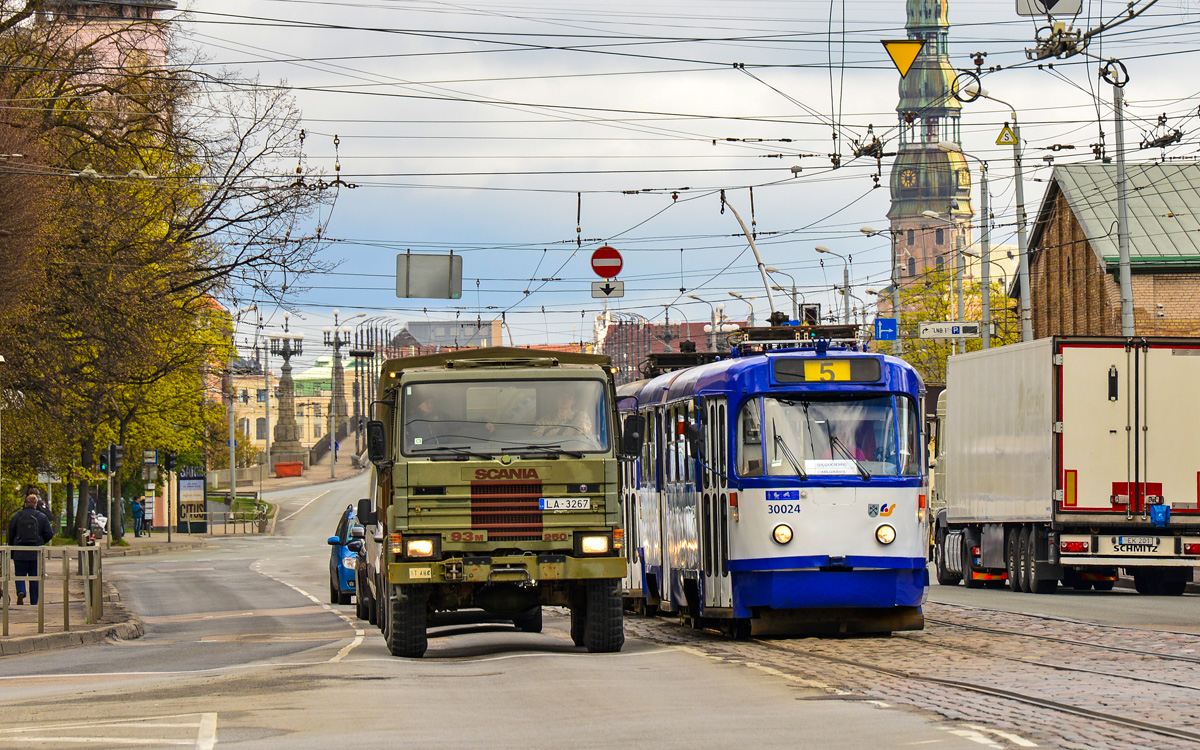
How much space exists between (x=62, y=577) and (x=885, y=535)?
10.8 metres

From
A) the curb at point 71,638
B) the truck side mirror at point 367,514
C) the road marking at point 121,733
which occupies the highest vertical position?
the truck side mirror at point 367,514

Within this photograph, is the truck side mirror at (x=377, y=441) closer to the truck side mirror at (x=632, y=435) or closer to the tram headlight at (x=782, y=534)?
the truck side mirror at (x=632, y=435)

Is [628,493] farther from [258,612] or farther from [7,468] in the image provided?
[7,468]

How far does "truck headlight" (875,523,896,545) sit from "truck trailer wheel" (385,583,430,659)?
450 cm

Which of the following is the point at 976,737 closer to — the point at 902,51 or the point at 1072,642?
the point at 1072,642

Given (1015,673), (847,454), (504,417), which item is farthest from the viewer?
(847,454)

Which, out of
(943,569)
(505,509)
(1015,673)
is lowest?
(943,569)

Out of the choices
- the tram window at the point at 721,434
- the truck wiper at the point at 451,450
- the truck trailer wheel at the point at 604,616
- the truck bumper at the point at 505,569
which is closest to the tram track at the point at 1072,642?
the tram window at the point at 721,434

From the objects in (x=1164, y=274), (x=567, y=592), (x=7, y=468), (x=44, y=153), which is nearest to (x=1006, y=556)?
(x=567, y=592)

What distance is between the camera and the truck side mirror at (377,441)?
1598 centimetres

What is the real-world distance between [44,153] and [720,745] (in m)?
24.2

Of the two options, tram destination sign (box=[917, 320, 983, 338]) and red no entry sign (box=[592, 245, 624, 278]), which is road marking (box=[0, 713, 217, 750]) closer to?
red no entry sign (box=[592, 245, 624, 278])

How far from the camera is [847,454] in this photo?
17.6 meters

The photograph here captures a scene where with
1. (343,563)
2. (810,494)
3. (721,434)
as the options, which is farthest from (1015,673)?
(343,563)
